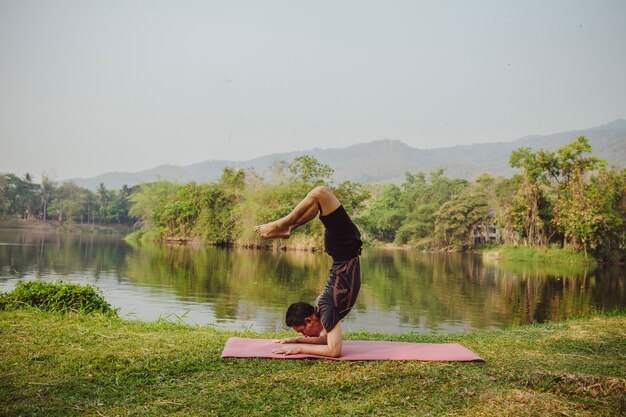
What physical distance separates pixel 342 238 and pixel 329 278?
0.37 m

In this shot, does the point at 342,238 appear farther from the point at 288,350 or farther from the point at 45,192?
the point at 45,192

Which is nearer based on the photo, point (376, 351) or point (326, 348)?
point (326, 348)

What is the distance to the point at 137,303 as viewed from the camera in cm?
1178

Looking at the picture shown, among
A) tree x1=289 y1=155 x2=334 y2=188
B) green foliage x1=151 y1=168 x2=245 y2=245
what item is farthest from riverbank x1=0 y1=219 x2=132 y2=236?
tree x1=289 y1=155 x2=334 y2=188

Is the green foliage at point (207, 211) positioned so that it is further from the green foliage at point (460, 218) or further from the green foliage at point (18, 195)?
the green foliage at point (18, 195)

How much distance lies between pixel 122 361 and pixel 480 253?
42.0 meters

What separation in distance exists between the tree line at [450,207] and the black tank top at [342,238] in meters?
29.2

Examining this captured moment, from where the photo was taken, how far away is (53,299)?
22.0 ft

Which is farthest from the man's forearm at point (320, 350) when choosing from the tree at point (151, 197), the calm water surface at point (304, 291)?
the tree at point (151, 197)

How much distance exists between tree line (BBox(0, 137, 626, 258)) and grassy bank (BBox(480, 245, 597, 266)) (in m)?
0.65

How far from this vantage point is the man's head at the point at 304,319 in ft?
15.9

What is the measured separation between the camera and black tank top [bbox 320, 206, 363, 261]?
15.6 feet

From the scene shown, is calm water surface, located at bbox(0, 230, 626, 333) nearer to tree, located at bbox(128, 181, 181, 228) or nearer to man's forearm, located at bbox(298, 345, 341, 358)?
man's forearm, located at bbox(298, 345, 341, 358)

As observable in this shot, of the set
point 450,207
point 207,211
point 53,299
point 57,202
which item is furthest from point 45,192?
point 53,299
